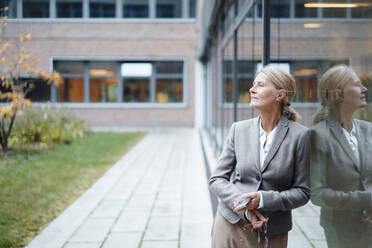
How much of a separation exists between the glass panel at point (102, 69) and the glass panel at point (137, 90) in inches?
36.6

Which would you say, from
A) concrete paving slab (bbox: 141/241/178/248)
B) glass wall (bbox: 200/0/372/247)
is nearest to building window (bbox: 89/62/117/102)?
concrete paving slab (bbox: 141/241/178/248)

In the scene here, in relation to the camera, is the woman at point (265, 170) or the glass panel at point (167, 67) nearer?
the woman at point (265, 170)

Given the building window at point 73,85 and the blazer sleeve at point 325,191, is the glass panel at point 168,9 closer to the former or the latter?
the building window at point 73,85

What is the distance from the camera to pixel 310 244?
226 cm

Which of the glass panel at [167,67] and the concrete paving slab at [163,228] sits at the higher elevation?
the glass panel at [167,67]

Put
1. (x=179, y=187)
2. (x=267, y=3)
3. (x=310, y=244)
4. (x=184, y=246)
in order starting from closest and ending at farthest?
(x=310, y=244) < (x=267, y=3) < (x=184, y=246) < (x=179, y=187)

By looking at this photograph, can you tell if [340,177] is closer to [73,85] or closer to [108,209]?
[108,209]

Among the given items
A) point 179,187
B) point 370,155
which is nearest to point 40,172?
point 179,187

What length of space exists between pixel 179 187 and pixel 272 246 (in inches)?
169

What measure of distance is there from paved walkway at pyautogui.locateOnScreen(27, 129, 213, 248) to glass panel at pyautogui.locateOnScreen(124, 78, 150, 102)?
34.5 ft

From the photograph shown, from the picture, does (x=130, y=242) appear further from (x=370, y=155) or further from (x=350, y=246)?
(x=370, y=155)

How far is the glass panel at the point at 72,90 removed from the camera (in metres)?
14.3

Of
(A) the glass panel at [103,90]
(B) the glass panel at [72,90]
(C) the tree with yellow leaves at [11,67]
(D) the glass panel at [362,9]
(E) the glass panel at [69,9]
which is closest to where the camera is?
(D) the glass panel at [362,9]

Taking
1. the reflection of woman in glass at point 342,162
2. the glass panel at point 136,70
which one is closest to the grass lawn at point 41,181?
the reflection of woman in glass at point 342,162
